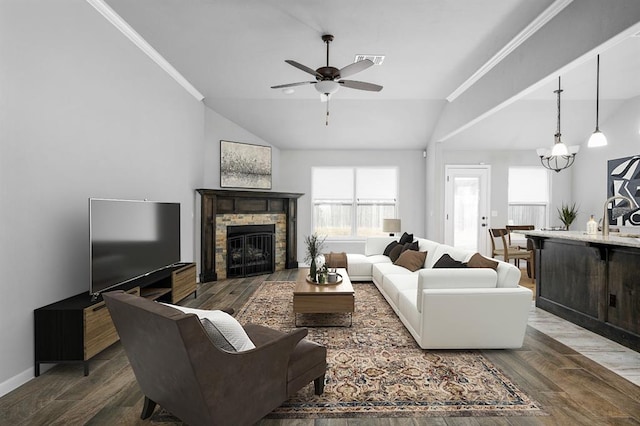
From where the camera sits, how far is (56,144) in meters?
2.84

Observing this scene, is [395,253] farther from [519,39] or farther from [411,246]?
[519,39]

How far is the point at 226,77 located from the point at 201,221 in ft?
8.18

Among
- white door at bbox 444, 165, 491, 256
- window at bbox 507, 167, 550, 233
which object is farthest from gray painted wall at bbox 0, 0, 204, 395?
window at bbox 507, 167, 550, 233

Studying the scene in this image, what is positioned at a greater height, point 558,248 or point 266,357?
point 558,248

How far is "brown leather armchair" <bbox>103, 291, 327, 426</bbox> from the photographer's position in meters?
1.56

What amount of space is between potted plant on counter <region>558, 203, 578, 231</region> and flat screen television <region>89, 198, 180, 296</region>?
758 cm

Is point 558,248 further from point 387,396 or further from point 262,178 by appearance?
point 262,178

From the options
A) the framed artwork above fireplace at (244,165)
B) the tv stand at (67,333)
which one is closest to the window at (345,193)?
the framed artwork above fireplace at (244,165)

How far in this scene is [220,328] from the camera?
1759 mm

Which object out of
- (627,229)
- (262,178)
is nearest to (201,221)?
(262,178)

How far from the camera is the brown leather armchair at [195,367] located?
Result: 1.56 meters

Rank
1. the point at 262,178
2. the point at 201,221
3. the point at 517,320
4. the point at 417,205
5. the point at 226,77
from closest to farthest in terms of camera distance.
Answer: the point at 517,320 → the point at 226,77 → the point at 201,221 → the point at 262,178 → the point at 417,205

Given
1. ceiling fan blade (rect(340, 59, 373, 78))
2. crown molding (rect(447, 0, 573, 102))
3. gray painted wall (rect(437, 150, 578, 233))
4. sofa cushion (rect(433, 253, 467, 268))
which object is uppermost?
crown molding (rect(447, 0, 573, 102))

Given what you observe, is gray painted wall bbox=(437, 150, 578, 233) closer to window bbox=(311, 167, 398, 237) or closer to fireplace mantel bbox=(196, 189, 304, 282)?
window bbox=(311, 167, 398, 237)
